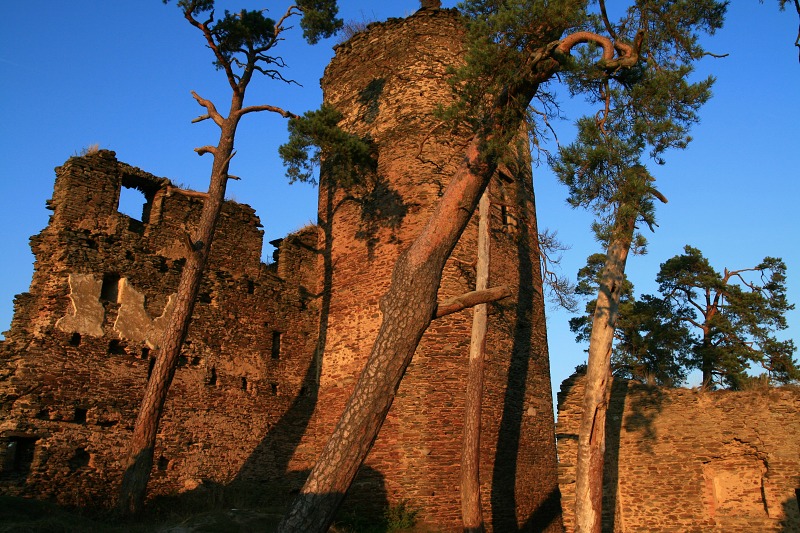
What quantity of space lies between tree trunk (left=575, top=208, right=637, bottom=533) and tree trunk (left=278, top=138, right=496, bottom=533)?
9.86 feet

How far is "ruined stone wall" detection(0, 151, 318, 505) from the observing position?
36.1ft

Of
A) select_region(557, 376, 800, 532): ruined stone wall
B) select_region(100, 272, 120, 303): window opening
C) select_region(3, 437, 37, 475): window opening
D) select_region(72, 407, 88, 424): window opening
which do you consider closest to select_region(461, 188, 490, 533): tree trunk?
select_region(557, 376, 800, 532): ruined stone wall

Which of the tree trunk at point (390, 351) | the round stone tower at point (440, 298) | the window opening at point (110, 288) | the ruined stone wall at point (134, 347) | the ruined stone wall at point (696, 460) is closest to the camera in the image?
the tree trunk at point (390, 351)

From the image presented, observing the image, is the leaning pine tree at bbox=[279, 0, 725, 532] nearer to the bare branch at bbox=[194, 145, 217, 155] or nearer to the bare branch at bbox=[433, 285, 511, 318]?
the bare branch at bbox=[433, 285, 511, 318]

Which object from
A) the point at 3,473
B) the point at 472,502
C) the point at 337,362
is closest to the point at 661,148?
the point at 472,502

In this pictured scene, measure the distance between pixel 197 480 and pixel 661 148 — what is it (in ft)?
30.3

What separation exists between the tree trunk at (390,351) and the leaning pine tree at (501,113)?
11 mm

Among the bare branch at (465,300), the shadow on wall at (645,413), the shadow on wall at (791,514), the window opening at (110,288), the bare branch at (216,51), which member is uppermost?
the bare branch at (216,51)

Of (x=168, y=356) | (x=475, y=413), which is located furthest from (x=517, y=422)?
(x=168, y=356)

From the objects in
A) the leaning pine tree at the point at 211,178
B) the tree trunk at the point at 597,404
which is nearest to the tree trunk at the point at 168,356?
the leaning pine tree at the point at 211,178

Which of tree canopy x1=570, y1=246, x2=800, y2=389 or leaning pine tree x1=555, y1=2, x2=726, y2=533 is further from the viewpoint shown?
tree canopy x1=570, y1=246, x2=800, y2=389

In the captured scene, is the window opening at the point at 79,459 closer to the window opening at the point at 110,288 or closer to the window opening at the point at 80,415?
the window opening at the point at 80,415

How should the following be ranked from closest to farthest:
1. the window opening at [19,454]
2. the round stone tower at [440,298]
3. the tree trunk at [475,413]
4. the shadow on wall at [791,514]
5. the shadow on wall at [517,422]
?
the shadow on wall at [791,514] < the window opening at [19,454] < the tree trunk at [475,413] < the round stone tower at [440,298] < the shadow on wall at [517,422]

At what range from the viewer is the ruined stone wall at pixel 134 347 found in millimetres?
10992
